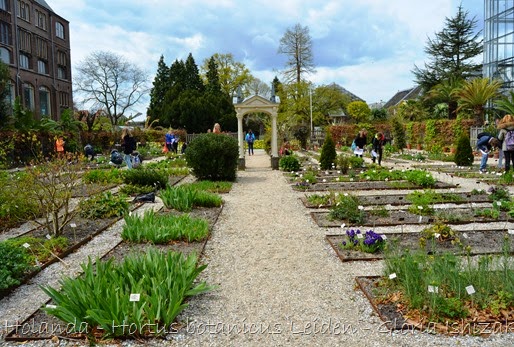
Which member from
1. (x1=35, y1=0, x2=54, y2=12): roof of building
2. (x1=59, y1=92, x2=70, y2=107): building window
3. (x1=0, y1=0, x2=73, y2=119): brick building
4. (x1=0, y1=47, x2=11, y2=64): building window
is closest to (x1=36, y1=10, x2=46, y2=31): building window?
(x1=0, y1=0, x2=73, y2=119): brick building

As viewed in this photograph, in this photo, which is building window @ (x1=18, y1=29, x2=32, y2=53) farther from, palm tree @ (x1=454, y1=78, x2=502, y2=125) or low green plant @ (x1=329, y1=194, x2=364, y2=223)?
low green plant @ (x1=329, y1=194, x2=364, y2=223)

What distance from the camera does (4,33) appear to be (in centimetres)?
4256

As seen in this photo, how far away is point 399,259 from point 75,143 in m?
25.0

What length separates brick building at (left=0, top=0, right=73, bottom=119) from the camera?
43219 mm

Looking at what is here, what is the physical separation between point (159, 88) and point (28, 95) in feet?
52.0

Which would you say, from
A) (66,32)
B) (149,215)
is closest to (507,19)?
(149,215)

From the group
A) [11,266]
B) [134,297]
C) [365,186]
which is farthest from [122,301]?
[365,186]

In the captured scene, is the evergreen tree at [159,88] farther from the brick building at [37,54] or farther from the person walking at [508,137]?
the person walking at [508,137]

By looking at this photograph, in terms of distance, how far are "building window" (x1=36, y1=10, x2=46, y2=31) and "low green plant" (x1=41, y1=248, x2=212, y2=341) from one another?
53.1 meters

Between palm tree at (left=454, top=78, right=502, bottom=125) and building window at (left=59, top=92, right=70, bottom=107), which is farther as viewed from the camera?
building window at (left=59, top=92, right=70, bottom=107)

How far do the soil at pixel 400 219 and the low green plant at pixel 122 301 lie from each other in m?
3.88

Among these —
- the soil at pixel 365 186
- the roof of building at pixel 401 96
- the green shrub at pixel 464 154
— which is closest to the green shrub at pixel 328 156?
the soil at pixel 365 186

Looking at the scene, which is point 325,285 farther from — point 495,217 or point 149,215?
point 495,217

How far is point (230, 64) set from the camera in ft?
216
